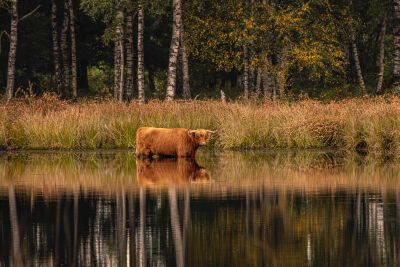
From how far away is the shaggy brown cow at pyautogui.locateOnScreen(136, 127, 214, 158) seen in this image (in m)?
21.3

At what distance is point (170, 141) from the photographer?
21625 millimetres

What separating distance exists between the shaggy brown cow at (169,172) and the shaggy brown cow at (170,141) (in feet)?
0.83

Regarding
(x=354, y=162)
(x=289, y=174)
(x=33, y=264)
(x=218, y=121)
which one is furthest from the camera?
(x=218, y=121)

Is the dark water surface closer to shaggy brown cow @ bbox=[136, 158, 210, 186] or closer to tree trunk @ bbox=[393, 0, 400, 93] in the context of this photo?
shaggy brown cow @ bbox=[136, 158, 210, 186]

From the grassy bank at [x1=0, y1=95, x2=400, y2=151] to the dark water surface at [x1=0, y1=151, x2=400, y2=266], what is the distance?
18.9ft

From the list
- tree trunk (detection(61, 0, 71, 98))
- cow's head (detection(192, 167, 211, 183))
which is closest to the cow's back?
cow's head (detection(192, 167, 211, 183))

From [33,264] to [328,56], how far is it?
32.5m

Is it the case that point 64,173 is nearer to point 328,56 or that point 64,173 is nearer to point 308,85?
point 328,56

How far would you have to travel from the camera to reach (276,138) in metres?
25.2

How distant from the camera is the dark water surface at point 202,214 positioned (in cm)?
841

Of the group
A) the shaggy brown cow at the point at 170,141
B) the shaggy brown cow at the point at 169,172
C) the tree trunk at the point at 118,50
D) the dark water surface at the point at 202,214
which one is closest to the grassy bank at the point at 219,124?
the shaggy brown cow at the point at 170,141

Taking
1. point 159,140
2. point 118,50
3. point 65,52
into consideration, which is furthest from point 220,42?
point 159,140

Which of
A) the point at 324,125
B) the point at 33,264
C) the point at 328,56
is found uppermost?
the point at 328,56

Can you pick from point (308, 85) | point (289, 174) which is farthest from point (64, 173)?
point (308, 85)
